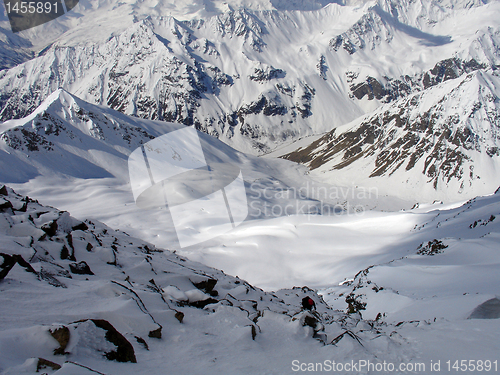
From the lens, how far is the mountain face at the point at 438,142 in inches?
3118

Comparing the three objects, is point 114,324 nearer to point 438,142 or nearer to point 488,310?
point 488,310

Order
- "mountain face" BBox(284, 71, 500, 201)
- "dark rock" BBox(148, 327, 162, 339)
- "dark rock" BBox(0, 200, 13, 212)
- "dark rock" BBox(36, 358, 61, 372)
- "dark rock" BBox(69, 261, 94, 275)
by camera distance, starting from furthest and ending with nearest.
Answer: "mountain face" BBox(284, 71, 500, 201), "dark rock" BBox(0, 200, 13, 212), "dark rock" BBox(69, 261, 94, 275), "dark rock" BBox(148, 327, 162, 339), "dark rock" BBox(36, 358, 61, 372)

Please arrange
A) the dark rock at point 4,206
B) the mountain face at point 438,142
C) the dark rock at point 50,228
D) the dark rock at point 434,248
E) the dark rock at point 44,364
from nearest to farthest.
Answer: the dark rock at point 44,364
the dark rock at point 50,228
the dark rock at point 4,206
the dark rock at point 434,248
the mountain face at point 438,142

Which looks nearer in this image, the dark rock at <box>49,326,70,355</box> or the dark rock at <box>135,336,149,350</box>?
the dark rock at <box>49,326,70,355</box>

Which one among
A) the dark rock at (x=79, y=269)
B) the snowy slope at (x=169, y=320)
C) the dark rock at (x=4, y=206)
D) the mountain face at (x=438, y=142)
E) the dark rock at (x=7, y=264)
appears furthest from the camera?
the mountain face at (x=438, y=142)

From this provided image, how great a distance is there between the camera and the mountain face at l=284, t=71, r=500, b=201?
7919 centimetres

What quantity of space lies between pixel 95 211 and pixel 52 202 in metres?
10.8

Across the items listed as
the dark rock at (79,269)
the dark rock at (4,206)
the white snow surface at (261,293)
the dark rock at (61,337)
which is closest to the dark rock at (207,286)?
the white snow surface at (261,293)

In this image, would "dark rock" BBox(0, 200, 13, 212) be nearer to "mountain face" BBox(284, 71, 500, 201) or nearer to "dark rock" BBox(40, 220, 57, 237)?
"dark rock" BBox(40, 220, 57, 237)

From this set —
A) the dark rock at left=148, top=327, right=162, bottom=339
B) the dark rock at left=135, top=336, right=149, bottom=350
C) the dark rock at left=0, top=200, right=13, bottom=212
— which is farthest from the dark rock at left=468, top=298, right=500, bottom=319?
the dark rock at left=0, top=200, right=13, bottom=212

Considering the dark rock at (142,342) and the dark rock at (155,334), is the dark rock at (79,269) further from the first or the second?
the dark rock at (142,342)

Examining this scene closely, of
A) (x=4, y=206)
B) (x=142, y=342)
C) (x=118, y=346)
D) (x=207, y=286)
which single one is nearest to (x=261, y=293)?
(x=207, y=286)

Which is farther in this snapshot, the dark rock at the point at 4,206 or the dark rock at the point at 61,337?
the dark rock at the point at 4,206

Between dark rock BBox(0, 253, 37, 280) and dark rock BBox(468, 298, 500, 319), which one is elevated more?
dark rock BBox(0, 253, 37, 280)
